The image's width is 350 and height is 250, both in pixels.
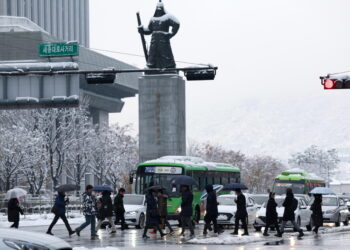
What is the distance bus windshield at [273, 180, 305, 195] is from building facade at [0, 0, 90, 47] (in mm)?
74832

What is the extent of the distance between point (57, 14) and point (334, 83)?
12009cm

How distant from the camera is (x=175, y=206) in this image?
123 feet

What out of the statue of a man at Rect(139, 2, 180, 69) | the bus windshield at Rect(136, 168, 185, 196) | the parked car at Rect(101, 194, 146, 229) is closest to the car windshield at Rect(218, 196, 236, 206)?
the bus windshield at Rect(136, 168, 185, 196)

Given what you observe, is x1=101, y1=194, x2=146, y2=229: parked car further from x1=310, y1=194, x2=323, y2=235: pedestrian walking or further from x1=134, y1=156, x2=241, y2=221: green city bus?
x1=310, y1=194, x2=323, y2=235: pedestrian walking

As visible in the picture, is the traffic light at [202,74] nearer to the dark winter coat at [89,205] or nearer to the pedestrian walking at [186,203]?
the pedestrian walking at [186,203]

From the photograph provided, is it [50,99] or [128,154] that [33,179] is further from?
[50,99]

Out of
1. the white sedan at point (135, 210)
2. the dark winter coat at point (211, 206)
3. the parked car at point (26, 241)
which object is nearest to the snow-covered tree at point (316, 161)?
the white sedan at point (135, 210)

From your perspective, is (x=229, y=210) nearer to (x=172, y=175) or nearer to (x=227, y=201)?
(x=227, y=201)

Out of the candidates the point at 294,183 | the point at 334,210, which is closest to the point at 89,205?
the point at 334,210

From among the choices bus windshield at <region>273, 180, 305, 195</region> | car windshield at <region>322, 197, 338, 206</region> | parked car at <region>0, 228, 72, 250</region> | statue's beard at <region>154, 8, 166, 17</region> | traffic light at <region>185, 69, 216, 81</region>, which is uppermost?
statue's beard at <region>154, 8, 166, 17</region>

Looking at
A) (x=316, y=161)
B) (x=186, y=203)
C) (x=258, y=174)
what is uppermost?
(x=316, y=161)

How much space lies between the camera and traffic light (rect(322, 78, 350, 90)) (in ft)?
91.6

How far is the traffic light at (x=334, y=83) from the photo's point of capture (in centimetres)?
2792

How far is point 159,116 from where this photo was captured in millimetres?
62094
